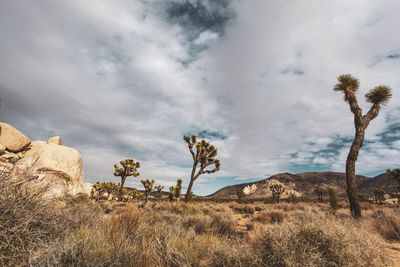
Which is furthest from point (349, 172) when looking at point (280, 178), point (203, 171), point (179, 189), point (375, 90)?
point (280, 178)

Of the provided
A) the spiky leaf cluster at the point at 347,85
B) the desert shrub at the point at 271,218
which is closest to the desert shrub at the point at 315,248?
the desert shrub at the point at 271,218

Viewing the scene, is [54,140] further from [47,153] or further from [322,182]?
[322,182]

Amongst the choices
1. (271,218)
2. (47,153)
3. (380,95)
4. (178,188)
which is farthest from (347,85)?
(47,153)

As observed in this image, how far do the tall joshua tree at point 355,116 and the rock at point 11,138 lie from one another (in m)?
38.7

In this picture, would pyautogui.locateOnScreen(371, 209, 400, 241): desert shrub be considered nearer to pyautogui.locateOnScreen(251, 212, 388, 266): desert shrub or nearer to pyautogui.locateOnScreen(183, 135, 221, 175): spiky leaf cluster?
pyautogui.locateOnScreen(251, 212, 388, 266): desert shrub

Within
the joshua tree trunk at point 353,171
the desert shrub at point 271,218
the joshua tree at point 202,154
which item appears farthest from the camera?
the joshua tree at point 202,154

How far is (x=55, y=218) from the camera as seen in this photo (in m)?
3.39

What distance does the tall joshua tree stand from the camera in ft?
29.5

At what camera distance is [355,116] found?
10094mm

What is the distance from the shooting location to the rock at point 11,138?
24.7m

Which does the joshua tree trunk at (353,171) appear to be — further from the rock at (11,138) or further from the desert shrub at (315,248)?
the rock at (11,138)

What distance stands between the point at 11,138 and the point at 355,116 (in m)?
40.4

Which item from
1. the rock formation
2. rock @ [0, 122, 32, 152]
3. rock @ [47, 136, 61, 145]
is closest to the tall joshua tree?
the rock formation

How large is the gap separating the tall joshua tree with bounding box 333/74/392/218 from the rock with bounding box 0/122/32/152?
127 feet
